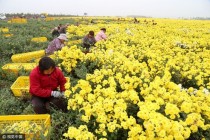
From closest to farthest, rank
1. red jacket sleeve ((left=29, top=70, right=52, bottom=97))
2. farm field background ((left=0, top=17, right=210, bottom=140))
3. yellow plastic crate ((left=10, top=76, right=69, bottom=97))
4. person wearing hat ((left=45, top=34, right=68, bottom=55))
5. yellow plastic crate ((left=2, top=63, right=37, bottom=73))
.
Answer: farm field background ((left=0, top=17, right=210, bottom=140)), red jacket sleeve ((left=29, top=70, right=52, bottom=97)), yellow plastic crate ((left=10, top=76, right=69, bottom=97)), yellow plastic crate ((left=2, top=63, right=37, bottom=73)), person wearing hat ((left=45, top=34, right=68, bottom=55))

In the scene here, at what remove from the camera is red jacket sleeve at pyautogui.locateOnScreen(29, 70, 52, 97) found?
5566 mm

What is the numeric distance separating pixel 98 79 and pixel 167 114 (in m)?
1.75

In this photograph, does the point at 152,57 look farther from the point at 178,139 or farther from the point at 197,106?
the point at 178,139

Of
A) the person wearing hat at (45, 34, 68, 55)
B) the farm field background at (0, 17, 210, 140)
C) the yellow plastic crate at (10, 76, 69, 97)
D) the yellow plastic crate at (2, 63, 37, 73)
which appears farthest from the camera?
the person wearing hat at (45, 34, 68, 55)

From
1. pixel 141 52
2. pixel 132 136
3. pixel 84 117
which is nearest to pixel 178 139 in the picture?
pixel 132 136

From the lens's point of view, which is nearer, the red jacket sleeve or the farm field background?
the farm field background

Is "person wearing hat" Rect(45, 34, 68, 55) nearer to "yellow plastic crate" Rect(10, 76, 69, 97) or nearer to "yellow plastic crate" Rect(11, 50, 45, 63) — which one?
"yellow plastic crate" Rect(11, 50, 45, 63)

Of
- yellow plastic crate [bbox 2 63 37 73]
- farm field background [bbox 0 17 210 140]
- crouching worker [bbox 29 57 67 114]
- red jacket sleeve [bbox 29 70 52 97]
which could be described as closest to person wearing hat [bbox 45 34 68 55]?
yellow plastic crate [bbox 2 63 37 73]

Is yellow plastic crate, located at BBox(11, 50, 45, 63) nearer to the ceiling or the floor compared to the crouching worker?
nearer to the floor

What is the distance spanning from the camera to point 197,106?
15.3 feet

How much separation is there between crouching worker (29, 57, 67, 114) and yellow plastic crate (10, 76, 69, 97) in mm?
759

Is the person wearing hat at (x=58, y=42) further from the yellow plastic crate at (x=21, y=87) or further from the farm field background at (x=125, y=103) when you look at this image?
the yellow plastic crate at (x=21, y=87)

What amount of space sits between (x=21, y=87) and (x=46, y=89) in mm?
1411

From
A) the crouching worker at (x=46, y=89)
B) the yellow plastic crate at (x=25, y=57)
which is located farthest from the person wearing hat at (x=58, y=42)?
the crouching worker at (x=46, y=89)
